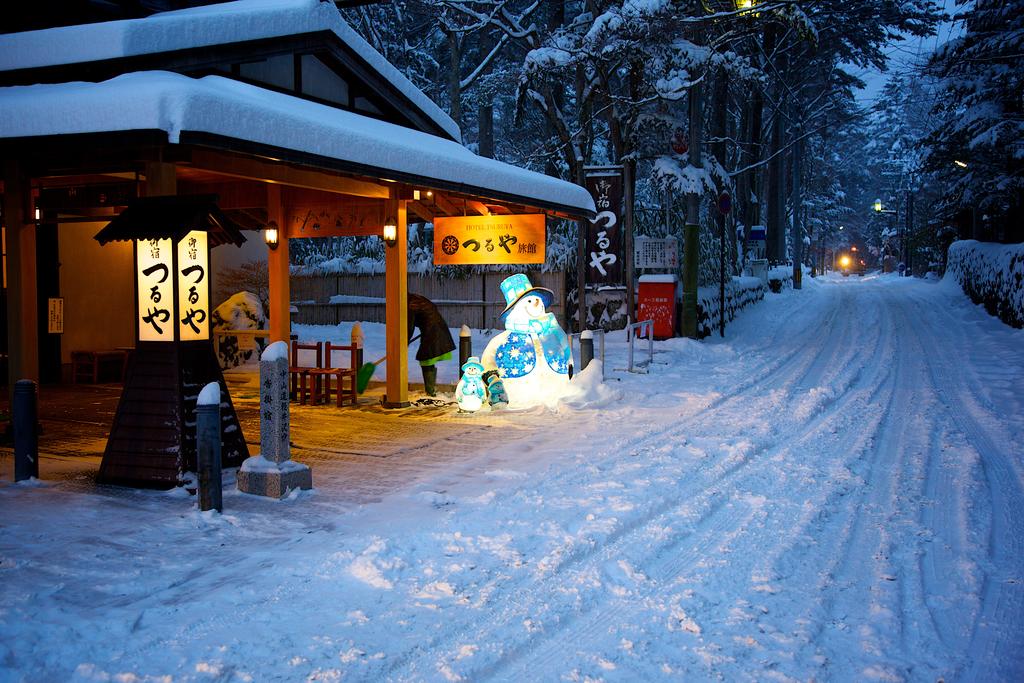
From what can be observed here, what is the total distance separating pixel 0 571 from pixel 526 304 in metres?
7.96

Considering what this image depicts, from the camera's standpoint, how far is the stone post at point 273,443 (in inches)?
282

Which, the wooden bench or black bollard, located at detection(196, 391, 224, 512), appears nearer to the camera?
black bollard, located at detection(196, 391, 224, 512)

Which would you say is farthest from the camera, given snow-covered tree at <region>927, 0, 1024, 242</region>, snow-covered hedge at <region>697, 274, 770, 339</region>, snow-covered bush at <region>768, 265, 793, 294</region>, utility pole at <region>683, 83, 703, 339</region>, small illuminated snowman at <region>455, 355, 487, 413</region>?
snow-covered bush at <region>768, 265, 793, 294</region>

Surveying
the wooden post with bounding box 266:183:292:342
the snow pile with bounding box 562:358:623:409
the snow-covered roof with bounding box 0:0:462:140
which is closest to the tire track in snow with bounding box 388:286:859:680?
the snow pile with bounding box 562:358:623:409

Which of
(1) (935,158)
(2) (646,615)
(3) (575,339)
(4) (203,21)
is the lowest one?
(2) (646,615)

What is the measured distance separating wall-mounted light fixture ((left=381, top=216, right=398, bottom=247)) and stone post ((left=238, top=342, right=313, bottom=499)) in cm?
477

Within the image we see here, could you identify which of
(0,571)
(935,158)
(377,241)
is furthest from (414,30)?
(0,571)

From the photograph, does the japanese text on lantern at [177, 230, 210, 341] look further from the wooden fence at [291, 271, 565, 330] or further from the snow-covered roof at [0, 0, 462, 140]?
the wooden fence at [291, 271, 565, 330]

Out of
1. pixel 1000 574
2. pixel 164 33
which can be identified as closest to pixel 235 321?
Answer: pixel 164 33

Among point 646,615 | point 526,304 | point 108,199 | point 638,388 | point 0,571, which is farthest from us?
point 638,388

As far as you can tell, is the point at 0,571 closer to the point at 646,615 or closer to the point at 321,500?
the point at 321,500

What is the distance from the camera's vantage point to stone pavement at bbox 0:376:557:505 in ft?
25.6

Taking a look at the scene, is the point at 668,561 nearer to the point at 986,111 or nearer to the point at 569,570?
the point at 569,570

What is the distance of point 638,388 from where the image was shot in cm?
1384
